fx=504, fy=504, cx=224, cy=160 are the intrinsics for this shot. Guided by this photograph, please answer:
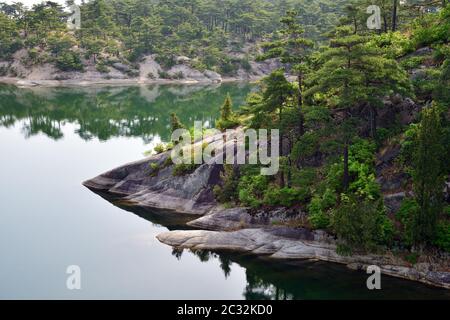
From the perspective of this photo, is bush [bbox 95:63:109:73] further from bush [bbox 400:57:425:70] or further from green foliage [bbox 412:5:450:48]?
bush [bbox 400:57:425:70]

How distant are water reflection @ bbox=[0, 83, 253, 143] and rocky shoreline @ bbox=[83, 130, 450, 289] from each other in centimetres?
2589

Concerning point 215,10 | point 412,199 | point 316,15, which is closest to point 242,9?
point 215,10

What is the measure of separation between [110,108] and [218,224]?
66833 millimetres

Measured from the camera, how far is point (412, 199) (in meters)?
29.8

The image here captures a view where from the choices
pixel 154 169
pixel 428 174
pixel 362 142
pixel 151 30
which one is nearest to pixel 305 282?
pixel 428 174

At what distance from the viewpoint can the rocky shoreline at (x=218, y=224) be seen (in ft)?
96.0

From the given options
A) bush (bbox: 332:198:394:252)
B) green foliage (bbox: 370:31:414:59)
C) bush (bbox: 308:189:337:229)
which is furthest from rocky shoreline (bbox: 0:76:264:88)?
bush (bbox: 332:198:394:252)

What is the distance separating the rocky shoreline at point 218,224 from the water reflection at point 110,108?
1019 inches

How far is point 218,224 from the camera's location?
36.6 m

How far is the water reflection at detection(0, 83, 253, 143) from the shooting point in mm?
80269

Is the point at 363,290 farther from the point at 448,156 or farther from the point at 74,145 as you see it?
the point at 74,145

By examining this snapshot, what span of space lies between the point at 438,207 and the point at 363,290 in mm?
6041

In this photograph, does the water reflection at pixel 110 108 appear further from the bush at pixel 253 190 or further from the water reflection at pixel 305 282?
the water reflection at pixel 305 282
